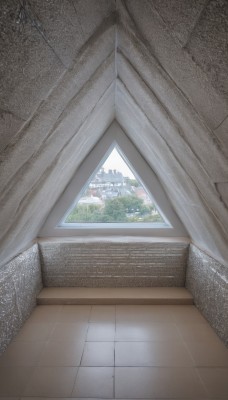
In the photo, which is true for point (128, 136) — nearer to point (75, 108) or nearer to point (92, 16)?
point (75, 108)

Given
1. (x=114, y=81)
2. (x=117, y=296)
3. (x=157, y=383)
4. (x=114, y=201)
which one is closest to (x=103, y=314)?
(x=117, y=296)

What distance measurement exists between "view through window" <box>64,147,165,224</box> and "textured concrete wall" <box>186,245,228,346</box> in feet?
2.63

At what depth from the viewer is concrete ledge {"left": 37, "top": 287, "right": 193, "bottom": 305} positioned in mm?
2816

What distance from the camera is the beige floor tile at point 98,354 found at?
1.98 m

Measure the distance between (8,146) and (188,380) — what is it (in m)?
1.90

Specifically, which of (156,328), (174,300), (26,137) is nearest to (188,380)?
(156,328)

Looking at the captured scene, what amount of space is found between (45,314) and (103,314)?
0.60 meters

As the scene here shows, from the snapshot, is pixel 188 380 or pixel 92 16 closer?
pixel 92 16

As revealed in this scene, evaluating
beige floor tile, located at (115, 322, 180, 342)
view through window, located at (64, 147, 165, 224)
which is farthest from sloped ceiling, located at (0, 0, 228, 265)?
view through window, located at (64, 147, 165, 224)

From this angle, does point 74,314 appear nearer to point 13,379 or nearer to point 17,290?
point 17,290

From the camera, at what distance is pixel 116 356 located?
2.05m

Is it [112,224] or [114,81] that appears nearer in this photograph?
[114,81]

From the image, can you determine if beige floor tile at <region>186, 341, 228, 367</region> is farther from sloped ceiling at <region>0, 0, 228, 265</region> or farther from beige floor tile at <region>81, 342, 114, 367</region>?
sloped ceiling at <region>0, 0, 228, 265</region>

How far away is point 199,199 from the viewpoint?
1.84 m
